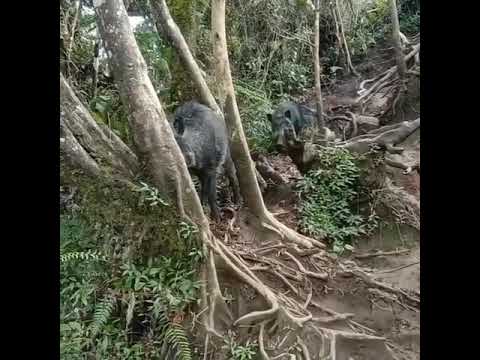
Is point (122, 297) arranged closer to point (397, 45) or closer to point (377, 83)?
point (377, 83)

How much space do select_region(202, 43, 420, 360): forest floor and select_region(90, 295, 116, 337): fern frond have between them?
735 millimetres

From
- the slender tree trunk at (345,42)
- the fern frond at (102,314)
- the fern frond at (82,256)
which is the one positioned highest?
the slender tree trunk at (345,42)

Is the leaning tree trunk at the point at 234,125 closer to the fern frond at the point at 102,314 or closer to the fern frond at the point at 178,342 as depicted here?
Answer: the fern frond at the point at 178,342

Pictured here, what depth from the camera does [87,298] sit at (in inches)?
113

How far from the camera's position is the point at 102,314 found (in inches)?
110

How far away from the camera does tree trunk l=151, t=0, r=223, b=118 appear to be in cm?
385

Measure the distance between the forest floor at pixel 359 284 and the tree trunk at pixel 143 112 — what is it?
54 centimetres

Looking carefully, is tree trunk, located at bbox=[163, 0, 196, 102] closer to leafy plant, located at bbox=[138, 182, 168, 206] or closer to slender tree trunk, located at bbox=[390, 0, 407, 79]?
leafy plant, located at bbox=[138, 182, 168, 206]

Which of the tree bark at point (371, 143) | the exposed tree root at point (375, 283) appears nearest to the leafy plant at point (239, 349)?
the exposed tree root at point (375, 283)

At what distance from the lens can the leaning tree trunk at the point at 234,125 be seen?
3.83m

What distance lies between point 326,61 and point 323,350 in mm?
2572

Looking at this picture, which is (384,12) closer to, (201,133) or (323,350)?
(201,133)

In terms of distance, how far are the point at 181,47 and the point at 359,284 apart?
231 cm
